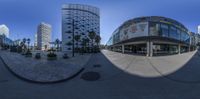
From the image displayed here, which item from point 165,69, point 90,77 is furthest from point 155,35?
point 90,77

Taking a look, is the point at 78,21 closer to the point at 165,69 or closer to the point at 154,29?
the point at 154,29

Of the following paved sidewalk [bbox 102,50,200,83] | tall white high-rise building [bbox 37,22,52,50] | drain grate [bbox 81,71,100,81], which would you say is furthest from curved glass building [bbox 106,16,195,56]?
tall white high-rise building [bbox 37,22,52,50]

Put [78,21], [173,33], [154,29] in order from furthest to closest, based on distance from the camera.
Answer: [78,21]
[173,33]
[154,29]

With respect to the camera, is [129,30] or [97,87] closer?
[97,87]

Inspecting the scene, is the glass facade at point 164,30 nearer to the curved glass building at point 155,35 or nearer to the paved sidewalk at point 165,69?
the curved glass building at point 155,35

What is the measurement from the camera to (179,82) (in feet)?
36.1

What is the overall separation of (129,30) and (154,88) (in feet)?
135

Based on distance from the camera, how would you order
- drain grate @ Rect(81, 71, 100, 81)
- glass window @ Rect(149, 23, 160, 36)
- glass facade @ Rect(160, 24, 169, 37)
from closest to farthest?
1. drain grate @ Rect(81, 71, 100, 81)
2. glass window @ Rect(149, 23, 160, 36)
3. glass facade @ Rect(160, 24, 169, 37)

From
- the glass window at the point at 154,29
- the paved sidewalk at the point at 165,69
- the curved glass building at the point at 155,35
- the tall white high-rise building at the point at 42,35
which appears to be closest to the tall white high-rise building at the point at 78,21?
the tall white high-rise building at the point at 42,35

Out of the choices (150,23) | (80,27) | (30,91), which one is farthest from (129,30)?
(80,27)

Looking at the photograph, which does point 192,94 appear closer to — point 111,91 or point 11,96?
point 111,91

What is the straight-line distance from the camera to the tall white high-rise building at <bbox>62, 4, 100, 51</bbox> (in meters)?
95.7

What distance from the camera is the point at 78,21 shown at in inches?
4031

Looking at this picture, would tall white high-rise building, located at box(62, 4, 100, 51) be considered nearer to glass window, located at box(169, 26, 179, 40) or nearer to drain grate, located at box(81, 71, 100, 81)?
glass window, located at box(169, 26, 179, 40)
